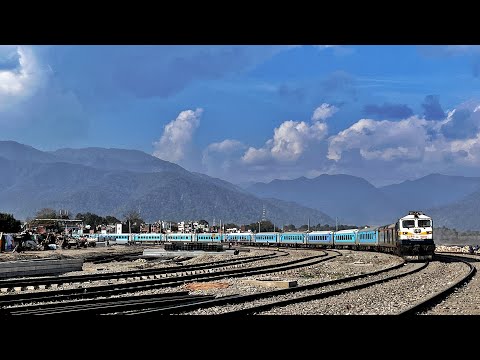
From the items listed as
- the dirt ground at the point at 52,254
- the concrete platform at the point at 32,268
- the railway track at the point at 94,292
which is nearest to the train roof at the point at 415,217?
the railway track at the point at 94,292

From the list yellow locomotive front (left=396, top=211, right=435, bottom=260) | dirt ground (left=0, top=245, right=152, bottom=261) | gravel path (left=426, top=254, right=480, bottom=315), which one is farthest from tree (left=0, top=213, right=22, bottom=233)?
gravel path (left=426, top=254, right=480, bottom=315)

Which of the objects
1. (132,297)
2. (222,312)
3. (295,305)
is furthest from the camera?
(132,297)

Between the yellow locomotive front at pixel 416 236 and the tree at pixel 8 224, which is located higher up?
the tree at pixel 8 224

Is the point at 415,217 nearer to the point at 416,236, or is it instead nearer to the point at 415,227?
the point at 415,227

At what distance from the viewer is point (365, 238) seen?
2105 inches

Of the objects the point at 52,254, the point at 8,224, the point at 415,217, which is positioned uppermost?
the point at 8,224

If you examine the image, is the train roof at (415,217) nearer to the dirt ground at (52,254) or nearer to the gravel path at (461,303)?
the gravel path at (461,303)

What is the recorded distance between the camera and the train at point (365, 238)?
34.1m

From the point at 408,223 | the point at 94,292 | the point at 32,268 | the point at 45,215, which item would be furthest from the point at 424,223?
the point at 45,215
